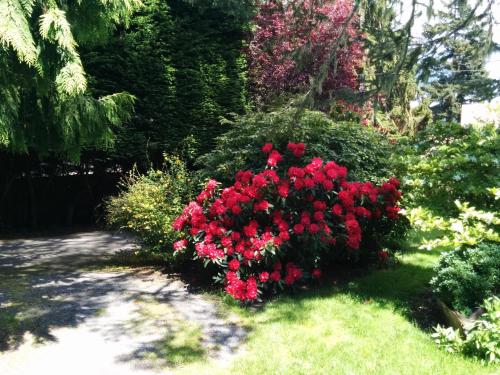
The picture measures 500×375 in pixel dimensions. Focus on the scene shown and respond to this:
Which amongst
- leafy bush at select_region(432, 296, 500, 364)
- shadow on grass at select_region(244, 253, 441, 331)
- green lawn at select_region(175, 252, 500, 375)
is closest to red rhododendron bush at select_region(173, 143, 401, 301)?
shadow on grass at select_region(244, 253, 441, 331)

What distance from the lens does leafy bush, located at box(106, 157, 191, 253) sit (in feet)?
19.0

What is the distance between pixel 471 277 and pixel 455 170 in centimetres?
118

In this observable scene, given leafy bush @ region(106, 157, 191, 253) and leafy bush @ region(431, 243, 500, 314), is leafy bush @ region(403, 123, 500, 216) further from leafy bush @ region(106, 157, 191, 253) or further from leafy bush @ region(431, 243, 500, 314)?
leafy bush @ region(106, 157, 191, 253)

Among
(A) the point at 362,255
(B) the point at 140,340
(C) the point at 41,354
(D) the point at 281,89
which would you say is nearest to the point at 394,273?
(A) the point at 362,255

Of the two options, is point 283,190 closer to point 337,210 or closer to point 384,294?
point 337,210

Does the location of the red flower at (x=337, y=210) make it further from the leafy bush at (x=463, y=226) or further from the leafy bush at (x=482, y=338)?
the leafy bush at (x=482, y=338)

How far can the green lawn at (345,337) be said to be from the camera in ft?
10.8

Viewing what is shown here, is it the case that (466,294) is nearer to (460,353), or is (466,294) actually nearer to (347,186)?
(460,353)

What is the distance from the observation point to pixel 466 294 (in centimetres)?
364

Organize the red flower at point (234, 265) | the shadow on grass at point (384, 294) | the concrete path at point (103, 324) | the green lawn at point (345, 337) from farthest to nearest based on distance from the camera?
the red flower at point (234, 265), the shadow on grass at point (384, 294), the concrete path at point (103, 324), the green lawn at point (345, 337)

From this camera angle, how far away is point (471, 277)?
3.60 meters

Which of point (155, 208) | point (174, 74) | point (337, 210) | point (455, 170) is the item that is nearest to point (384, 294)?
point (337, 210)

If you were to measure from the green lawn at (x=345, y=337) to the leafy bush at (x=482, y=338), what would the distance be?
82mm

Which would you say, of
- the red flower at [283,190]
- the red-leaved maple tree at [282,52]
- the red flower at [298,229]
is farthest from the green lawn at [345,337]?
the red-leaved maple tree at [282,52]
